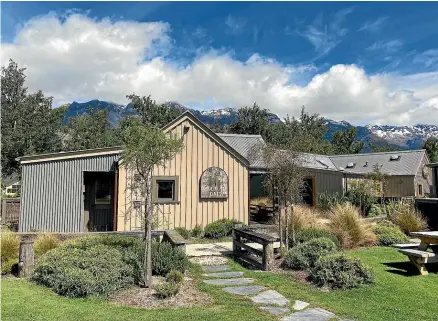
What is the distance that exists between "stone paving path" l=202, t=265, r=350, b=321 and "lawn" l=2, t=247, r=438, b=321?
0.20m

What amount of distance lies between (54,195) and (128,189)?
3.01 meters

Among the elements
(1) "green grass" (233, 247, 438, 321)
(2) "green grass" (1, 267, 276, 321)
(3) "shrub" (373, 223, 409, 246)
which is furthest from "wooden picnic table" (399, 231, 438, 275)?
(2) "green grass" (1, 267, 276, 321)

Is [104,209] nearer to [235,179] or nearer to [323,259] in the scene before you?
[235,179]

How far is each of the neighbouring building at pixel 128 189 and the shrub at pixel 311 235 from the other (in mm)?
2560

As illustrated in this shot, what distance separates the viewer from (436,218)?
44.5 feet

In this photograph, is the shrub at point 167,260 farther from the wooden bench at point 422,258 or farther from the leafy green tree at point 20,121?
the leafy green tree at point 20,121

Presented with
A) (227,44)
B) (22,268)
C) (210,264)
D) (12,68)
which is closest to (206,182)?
(210,264)

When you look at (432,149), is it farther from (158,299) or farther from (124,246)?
(158,299)

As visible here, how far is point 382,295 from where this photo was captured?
618 cm

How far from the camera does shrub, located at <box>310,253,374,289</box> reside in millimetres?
6613

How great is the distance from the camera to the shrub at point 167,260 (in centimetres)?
710

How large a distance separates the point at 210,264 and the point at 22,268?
13.1 feet

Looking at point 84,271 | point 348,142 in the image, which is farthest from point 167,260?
point 348,142

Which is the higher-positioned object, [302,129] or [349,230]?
[302,129]
